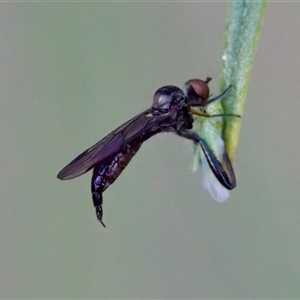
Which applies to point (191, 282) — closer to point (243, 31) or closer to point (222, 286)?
point (222, 286)

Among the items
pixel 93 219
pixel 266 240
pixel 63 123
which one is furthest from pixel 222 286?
pixel 63 123

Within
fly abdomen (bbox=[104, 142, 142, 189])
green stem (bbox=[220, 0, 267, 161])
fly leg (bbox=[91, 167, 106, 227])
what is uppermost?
fly abdomen (bbox=[104, 142, 142, 189])

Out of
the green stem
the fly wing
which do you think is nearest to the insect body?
the fly wing

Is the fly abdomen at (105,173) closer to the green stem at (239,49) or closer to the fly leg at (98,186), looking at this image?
the fly leg at (98,186)

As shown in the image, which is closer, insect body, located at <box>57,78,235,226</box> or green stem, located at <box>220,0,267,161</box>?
green stem, located at <box>220,0,267,161</box>

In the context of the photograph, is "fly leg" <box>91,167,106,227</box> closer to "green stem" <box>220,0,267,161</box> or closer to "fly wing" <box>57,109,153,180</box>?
"fly wing" <box>57,109,153,180</box>

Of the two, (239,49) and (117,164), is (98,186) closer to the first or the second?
(117,164)

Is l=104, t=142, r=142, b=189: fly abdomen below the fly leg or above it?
above

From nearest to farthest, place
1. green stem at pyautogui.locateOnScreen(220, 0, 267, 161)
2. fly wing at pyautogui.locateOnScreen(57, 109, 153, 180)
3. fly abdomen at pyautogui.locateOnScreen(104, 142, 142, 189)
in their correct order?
green stem at pyautogui.locateOnScreen(220, 0, 267, 161)
fly wing at pyautogui.locateOnScreen(57, 109, 153, 180)
fly abdomen at pyautogui.locateOnScreen(104, 142, 142, 189)

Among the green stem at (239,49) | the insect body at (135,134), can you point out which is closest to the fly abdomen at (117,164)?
the insect body at (135,134)
